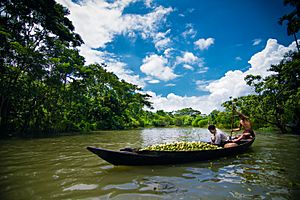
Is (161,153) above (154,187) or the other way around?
above

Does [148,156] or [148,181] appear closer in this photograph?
[148,181]

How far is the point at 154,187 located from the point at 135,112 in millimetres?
42831

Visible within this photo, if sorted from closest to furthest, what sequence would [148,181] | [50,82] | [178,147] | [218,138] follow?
[148,181] → [178,147] → [218,138] → [50,82]

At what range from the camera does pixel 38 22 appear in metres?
16.4

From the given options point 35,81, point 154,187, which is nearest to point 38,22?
point 35,81

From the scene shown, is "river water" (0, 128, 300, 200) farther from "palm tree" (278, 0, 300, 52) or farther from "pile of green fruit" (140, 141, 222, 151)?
"palm tree" (278, 0, 300, 52)

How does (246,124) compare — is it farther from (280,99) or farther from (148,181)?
(280,99)

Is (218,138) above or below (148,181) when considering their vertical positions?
above

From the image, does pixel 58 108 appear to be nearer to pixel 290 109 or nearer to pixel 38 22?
pixel 38 22

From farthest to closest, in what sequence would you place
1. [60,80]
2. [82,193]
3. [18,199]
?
[60,80]
[82,193]
[18,199]

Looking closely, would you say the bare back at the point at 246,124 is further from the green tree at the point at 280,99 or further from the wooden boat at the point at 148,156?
the green tree at the point at 280,99

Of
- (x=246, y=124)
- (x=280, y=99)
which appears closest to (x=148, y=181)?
(x=246, y=124)

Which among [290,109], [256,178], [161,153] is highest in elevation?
[290,109]

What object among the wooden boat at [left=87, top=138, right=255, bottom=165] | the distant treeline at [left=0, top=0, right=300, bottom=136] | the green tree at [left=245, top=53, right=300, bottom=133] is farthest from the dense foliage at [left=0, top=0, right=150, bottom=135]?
the green tree at [left=245, top=53, right=300, bottom=133]
